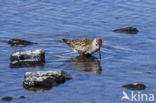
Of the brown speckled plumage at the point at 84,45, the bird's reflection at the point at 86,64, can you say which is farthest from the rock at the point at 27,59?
the brown speckled plumage at the point at 84,45

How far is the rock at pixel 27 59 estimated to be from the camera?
49.9 ft

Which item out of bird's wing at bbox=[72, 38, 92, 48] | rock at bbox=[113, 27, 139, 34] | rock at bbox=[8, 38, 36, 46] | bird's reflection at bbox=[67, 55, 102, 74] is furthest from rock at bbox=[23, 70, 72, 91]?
rock at bbox=[113, 27, 139, 34]

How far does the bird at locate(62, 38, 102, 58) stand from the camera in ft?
Result: 54.7

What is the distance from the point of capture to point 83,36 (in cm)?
1878

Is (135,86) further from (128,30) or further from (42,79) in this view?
(128,30)

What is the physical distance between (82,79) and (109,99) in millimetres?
1693

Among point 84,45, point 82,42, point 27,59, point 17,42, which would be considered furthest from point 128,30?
point 27,59

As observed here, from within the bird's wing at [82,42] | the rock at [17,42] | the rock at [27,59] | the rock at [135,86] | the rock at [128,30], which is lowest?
the rock at [135,86]

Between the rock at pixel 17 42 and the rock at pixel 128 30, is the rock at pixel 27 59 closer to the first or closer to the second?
the rock at pixel 17 42

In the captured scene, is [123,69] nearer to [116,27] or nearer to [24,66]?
[24,66]

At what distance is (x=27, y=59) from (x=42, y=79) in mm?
2041

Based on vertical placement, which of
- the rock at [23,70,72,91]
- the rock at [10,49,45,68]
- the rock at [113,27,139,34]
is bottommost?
the rock at [23,70,72,91]

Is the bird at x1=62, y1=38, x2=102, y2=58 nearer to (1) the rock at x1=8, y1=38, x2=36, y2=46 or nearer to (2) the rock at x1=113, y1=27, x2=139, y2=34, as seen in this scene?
(1) the rock at x1=8, y1=38, x2=36, y2=46

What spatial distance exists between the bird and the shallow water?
0.25 meters
